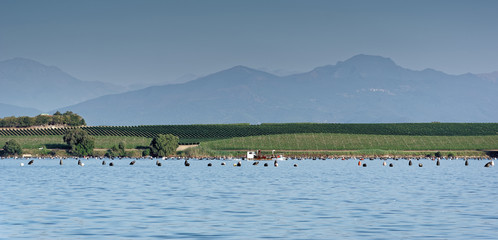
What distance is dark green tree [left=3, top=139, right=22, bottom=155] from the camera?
174000 millimetres

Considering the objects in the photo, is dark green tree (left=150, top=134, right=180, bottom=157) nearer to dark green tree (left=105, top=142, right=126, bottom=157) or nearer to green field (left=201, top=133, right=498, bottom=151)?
dark green tree (left=105, top=142, right=126, bottom=157)

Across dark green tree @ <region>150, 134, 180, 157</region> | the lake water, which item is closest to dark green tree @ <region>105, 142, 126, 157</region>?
dark green tree @ <region>150, 134, 180, 157</region>

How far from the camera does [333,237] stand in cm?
3219

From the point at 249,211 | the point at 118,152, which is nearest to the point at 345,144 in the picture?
the point at 118,152

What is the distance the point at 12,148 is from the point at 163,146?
121 feet

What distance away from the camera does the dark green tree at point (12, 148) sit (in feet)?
571

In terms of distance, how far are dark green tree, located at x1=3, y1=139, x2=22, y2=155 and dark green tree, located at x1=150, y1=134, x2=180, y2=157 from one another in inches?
1288

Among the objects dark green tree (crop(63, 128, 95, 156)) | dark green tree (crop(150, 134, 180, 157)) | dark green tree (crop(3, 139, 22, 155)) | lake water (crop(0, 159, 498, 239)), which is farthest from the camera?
dark green tree (crop(3, 139, 22, 155))

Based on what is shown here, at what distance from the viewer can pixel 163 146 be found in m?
163

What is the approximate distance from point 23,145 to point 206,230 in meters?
160

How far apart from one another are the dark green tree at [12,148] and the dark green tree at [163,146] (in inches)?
1288

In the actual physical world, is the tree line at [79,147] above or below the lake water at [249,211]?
above

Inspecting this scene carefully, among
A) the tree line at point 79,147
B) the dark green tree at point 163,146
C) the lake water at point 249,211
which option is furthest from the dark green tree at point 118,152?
the lake water at point 249,211

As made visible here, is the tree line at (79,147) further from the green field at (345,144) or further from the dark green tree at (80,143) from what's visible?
the green field at (345,144)
